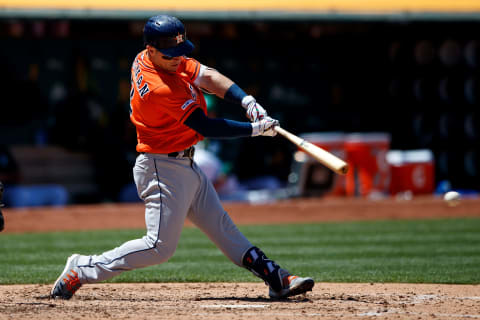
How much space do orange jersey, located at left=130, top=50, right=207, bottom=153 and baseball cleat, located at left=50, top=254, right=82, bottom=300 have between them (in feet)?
2.83

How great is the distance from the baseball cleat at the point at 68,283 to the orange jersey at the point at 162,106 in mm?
864

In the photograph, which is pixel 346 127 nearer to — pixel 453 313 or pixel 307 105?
pixel 307 105

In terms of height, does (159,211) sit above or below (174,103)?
below

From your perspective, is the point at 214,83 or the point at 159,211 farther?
the point at 214,83

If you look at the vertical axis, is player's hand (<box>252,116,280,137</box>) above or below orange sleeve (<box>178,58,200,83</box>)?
below

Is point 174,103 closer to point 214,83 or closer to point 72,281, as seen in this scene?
point 214,83

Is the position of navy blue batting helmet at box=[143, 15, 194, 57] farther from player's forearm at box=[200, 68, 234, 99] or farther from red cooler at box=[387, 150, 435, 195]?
red cooler at box=[387, 150, 435, 195]

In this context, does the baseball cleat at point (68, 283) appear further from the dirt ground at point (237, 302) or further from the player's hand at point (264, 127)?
the player's hand at point (264, 127)

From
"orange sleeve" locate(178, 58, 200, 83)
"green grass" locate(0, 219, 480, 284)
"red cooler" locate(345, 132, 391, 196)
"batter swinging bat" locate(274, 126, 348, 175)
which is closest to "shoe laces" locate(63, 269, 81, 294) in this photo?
"green grass" locate(0, 219, 480, 284)

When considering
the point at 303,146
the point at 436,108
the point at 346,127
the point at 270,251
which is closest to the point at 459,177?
the point at 436,108

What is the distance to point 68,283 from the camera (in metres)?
4.99

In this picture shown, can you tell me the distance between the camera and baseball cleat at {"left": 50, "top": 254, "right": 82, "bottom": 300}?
4977 mm

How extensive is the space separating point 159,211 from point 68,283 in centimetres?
75

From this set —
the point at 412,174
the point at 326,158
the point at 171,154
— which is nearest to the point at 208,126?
the point at 171,154
